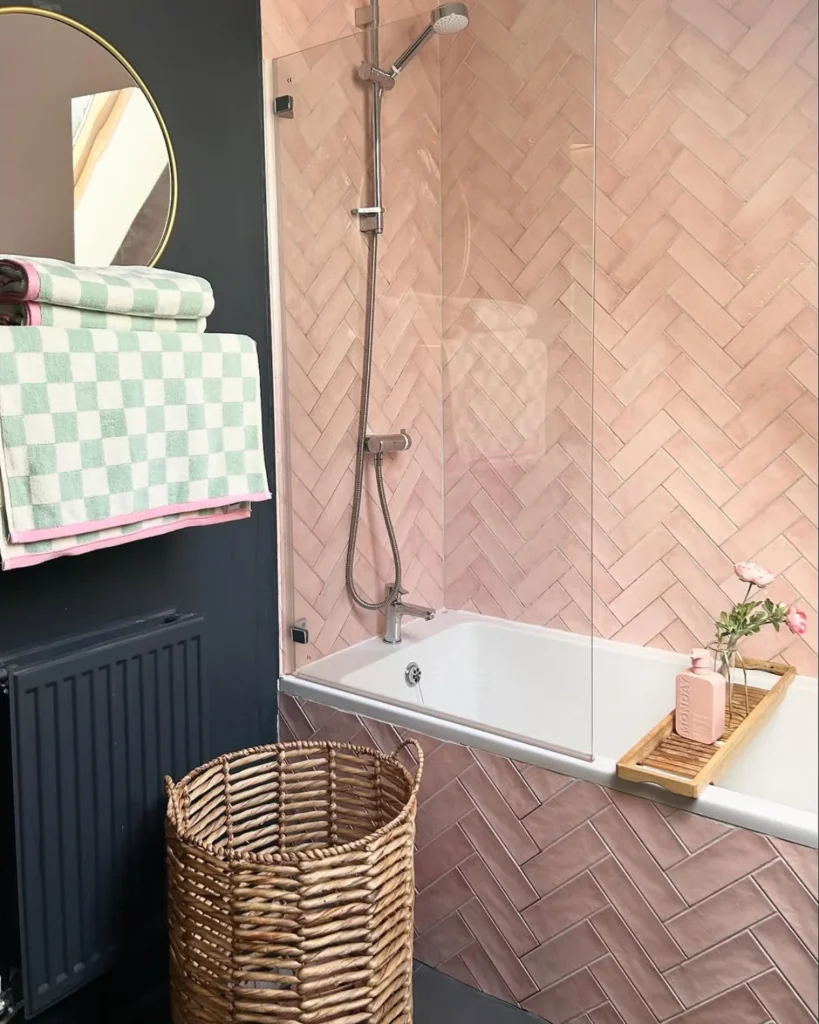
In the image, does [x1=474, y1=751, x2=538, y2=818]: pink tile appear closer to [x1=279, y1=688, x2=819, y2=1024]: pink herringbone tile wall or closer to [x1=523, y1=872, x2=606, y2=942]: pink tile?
[x1=279, y1=688, x2=819, y2=1024]: pink herringbone tile wall

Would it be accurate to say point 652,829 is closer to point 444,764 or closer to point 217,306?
point 444,764

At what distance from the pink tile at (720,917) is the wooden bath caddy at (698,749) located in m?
0.17

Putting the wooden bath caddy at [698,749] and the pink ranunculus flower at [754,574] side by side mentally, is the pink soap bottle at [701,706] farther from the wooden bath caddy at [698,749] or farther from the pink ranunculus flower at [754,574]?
the pink ranunculus flower at [754,574]

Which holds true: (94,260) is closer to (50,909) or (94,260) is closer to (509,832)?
(50,909)

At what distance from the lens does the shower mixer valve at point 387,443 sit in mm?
2264

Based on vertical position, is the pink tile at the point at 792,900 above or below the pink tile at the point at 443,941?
above

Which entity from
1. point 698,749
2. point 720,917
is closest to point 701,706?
point 698,749

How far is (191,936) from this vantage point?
149 centimetres

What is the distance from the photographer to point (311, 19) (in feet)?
6.90

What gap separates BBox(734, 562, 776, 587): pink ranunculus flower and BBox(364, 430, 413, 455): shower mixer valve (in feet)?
2.97

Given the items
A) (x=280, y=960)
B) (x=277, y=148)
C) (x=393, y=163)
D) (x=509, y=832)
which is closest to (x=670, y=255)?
(x=393, y=163)

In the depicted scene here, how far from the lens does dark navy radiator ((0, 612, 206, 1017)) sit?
4.80 ft

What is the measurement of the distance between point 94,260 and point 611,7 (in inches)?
53.7

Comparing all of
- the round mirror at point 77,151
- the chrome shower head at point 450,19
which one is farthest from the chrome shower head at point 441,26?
the round mirror at point 77,151
